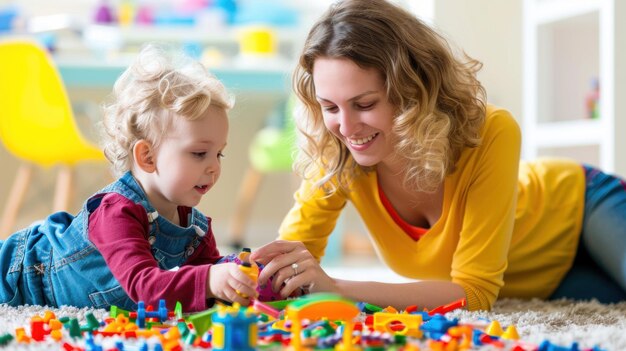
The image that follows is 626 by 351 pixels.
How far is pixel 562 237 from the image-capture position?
161cm

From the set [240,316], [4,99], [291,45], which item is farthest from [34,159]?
[240,316]

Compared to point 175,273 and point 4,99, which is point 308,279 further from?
point 4,99

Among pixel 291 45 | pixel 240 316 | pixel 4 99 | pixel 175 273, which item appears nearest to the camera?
pixel 240 316

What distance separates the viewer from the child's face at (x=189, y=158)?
4.16 ft

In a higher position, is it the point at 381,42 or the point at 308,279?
the point at 381,42

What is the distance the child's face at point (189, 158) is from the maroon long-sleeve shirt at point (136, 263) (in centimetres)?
7

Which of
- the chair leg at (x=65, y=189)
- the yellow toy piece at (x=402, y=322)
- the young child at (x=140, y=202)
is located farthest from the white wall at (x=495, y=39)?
the yellow toy piece at (x=402, y=322)

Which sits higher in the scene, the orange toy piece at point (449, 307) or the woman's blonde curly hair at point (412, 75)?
the woman's blonde curly hair at point (412, 75)

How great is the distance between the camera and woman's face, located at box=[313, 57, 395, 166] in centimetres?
125

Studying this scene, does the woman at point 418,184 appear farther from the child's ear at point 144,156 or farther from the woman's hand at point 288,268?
the child's ear at point 144,156

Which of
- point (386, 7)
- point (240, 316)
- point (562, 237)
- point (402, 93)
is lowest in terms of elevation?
point (562, 237)

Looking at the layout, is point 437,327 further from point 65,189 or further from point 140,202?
point 65,189

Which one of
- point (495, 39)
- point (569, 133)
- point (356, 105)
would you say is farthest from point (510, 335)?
point (495, 39)

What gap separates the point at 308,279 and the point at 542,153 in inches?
74.4
